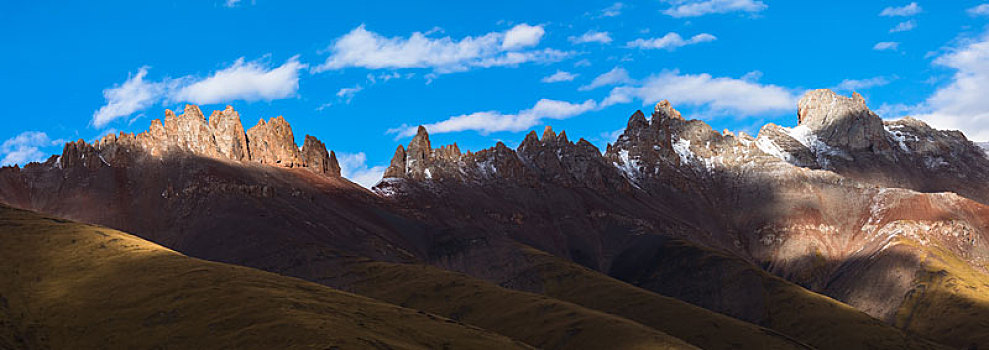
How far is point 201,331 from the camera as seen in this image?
14738 centimetres

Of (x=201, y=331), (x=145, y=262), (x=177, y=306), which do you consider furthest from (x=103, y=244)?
(x=201, y=331)

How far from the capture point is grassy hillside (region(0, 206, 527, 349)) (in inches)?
5674

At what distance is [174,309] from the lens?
15850 centimetres

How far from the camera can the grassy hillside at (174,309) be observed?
14412 cm

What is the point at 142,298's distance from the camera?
165250 millimetres

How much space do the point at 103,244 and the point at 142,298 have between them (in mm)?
35709

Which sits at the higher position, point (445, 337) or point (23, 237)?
point (23, 237)

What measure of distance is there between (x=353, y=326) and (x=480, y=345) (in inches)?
855

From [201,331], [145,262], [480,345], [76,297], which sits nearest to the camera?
[201,331]

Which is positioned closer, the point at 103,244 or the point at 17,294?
the point at 17,294

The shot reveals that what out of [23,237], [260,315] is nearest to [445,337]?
[260,315]

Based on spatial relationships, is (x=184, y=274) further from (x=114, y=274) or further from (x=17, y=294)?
(x=17, y=294)

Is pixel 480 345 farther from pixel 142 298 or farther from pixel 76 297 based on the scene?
pixel 76 297

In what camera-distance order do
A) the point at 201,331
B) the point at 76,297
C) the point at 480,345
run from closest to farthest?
the point at 201,331 < the point at 480,345 < the point at 76,297
